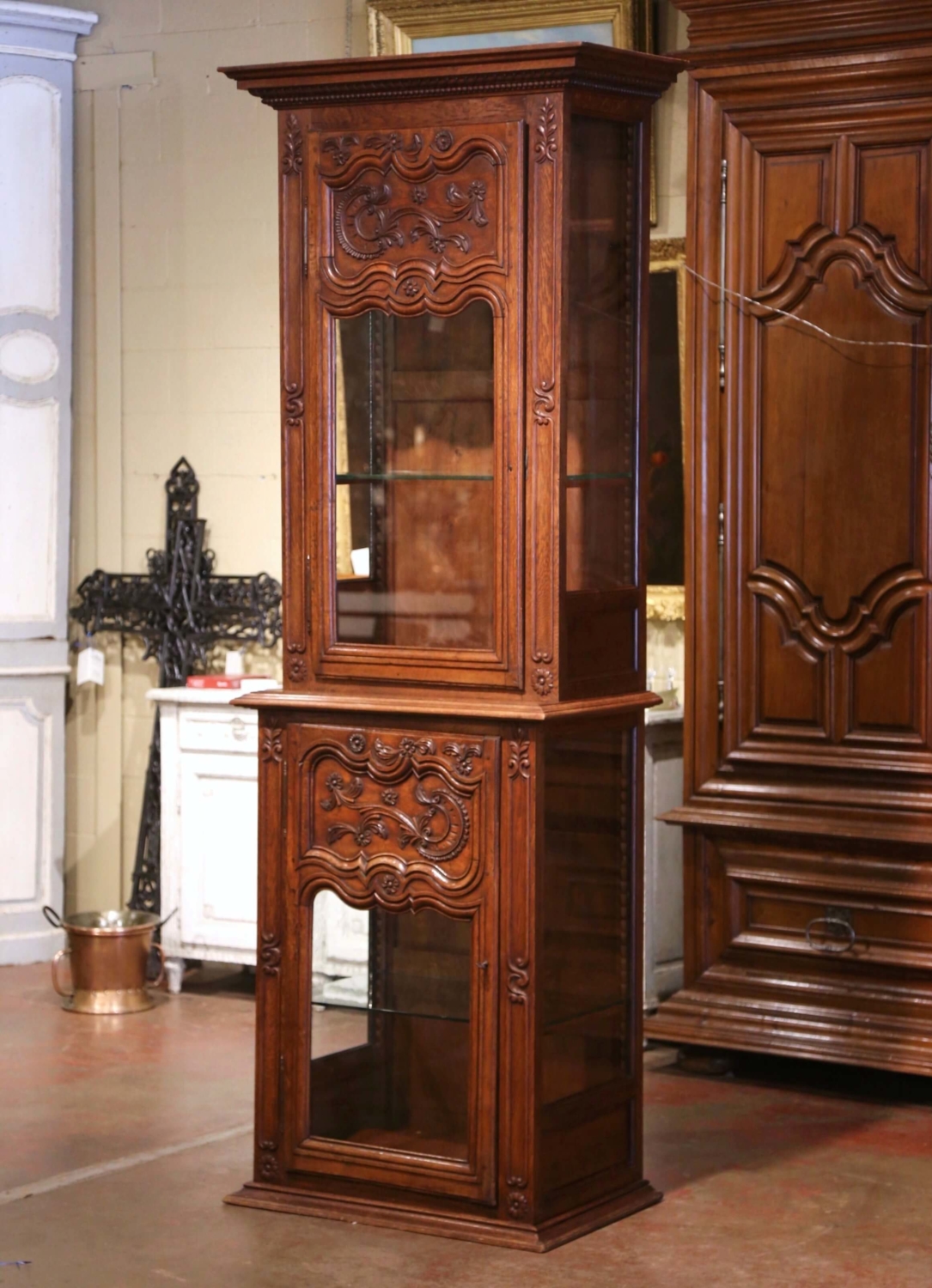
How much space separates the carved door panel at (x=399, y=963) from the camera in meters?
3.69

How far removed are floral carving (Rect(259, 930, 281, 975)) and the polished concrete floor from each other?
482mm

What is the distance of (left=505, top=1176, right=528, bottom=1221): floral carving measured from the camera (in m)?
3.66

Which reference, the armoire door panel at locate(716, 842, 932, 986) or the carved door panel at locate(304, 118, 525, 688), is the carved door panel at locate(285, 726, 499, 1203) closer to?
the carved door panel at locate(304, 118, 525, 688)

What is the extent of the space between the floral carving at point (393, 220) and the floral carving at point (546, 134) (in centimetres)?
13

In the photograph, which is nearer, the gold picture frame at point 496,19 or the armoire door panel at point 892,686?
the armoire door panel at point 892,686

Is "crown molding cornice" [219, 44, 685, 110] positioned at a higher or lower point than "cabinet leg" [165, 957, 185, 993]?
higher

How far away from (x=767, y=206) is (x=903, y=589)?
102 cm

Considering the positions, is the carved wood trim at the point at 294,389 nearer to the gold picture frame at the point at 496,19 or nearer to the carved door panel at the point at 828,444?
the carved door panel at the point at 828,444

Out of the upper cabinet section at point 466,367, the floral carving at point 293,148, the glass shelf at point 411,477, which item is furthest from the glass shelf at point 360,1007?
the floral carving at point 293,148

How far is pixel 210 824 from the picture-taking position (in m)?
5.75

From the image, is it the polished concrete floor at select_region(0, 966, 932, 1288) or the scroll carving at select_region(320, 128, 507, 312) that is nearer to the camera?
the polished concrete floor at select_region(0, 966, 932, 1288)

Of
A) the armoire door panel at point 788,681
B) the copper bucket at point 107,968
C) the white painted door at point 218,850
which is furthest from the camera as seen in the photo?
the white painted door at point 218,850

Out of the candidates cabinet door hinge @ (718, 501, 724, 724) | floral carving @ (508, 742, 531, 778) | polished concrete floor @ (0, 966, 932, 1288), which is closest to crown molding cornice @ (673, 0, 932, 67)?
cabinet door hinge @ (718, 501, 724, 724)

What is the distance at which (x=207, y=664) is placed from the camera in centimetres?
623
